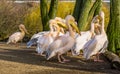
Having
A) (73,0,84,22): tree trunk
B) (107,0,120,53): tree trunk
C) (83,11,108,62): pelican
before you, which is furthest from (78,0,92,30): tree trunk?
(83,11,108,62): pelican

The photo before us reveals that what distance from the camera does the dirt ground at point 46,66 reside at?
424 inches

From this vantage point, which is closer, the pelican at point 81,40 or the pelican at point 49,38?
the pelican at point 81,40

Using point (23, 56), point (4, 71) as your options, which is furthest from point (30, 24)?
point (4, 71)

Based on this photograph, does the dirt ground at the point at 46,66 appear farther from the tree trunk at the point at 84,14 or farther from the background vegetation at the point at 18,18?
the background vegetation at the point at 18,18

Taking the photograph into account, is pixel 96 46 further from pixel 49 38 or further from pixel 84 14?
pixel 84 14

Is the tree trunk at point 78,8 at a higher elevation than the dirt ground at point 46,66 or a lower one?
higher

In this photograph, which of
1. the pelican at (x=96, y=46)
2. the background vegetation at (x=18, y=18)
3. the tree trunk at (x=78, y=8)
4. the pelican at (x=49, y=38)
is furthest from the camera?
the background vegetation at (x=18, y=18)

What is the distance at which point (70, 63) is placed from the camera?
12.3 meters

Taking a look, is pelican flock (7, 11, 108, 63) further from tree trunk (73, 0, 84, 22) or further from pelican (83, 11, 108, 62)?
tree trunk (73, 0, 84, 22)

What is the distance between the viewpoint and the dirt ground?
10.8 m

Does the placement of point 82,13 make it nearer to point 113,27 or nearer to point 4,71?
point 113,27

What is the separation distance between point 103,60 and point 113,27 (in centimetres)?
146

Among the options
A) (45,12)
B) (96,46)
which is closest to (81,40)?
(96,46)

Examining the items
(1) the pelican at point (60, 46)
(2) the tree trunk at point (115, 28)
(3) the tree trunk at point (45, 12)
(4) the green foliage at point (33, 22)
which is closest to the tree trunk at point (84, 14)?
(2) the tree trunk at point (115, 28)
